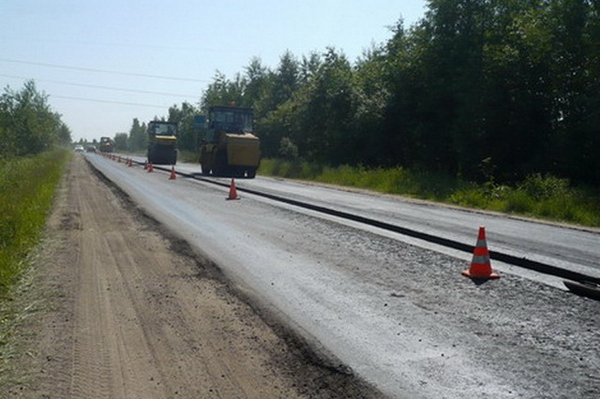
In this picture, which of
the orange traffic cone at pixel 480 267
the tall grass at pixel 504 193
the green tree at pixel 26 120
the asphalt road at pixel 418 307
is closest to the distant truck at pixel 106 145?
the green tree at pixel 26 120

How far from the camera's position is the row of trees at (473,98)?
25.8 meters

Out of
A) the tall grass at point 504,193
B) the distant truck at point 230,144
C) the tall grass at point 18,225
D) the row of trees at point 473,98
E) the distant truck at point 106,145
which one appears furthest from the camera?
the distant truck at point 106,145

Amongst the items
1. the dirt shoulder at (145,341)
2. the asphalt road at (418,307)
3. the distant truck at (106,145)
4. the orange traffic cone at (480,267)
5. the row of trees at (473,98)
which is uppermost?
→ the row of trees at (473,98)

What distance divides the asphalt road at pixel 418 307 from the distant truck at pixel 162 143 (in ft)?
136

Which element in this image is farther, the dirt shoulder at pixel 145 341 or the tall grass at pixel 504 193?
the tall grass at pixel 504 193

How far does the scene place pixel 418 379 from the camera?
4.76 metres

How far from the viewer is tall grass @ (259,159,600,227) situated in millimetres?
18594

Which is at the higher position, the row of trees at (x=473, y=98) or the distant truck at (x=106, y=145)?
the row of trees at (x=473, y=98)

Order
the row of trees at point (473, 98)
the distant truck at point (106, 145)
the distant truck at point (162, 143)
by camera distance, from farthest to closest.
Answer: the distant truck at point (106, 145), the distant truck at point (162, 143), the row of trees at point (473, 98)

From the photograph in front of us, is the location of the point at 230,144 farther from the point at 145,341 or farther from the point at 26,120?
the point at 26,120

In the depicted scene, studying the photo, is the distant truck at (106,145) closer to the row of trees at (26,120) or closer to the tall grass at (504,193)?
the row of trees at (26,120)

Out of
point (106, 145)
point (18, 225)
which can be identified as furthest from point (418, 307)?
point (106, 145)

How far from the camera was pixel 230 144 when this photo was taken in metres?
34.7

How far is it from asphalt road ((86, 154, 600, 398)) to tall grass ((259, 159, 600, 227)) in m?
5.24
